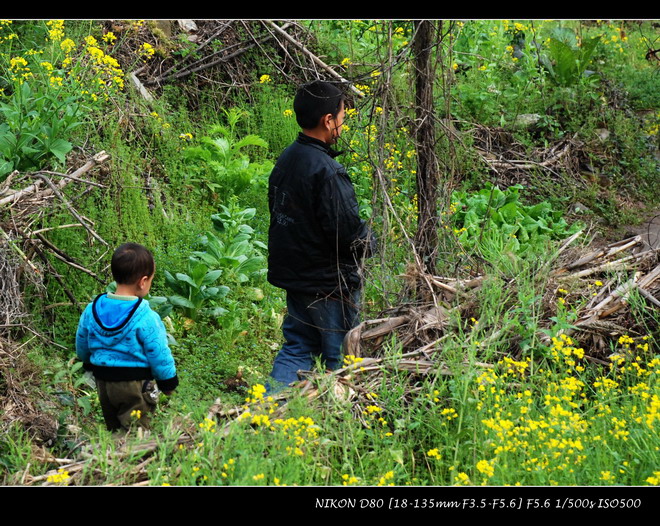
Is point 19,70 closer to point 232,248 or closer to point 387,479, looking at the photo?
point 232,248

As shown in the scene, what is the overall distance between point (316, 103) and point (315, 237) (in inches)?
31.2

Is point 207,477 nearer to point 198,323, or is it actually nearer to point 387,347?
point 387,347

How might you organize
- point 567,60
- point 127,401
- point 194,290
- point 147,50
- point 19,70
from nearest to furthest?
point 127,401 < point 194,290 < point 19,70 < point 147,50 < point 567,60

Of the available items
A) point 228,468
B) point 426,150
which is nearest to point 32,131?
point 426,150

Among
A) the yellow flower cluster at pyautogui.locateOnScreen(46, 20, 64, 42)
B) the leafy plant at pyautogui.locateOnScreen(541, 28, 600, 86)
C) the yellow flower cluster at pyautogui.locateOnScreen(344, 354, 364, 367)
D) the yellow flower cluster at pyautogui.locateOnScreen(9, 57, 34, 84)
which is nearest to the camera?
the yellow flower cluster at pyautogui.locateOnScreen(344, 354, 364, 367)

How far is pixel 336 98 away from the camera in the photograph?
15.8ft

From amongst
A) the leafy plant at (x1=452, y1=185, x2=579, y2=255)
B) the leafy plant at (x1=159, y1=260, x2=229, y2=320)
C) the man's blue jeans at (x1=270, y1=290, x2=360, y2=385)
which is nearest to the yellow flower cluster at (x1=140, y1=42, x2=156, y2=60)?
the leafy plant at (x1=159, y1=260, x2=229, y2=320)

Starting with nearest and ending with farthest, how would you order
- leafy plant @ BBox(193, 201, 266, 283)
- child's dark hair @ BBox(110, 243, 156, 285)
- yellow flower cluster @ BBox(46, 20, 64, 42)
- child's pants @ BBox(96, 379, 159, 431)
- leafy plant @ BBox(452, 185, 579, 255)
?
child's dark hair @ BBox(110, 243, 156, 285) → child's pants @ BBox(96, 379, 159, 431) → leafy plant @ BBox(193, 201, 266, 283) → yellow flower cluster @ BBox(46, 20, 64, 42) → leafy plant @ BBox(452, 185, 579, 255)

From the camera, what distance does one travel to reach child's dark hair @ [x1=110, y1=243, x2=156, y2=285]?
4.09m

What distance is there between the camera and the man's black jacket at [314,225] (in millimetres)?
4758

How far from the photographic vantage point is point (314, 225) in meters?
4.89

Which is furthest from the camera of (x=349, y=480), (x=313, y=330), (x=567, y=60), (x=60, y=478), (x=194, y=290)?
(x=567, y=60)

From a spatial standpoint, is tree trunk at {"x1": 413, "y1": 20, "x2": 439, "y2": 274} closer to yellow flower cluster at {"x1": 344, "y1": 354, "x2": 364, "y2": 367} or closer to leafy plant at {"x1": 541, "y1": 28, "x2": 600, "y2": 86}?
yellow flower cluster at {"x1": 344, "y1": 354, "x2": 364, "y2": 367}

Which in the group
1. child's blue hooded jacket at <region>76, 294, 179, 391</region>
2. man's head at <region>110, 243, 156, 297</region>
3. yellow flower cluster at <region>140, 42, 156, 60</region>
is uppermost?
yellow flower cluster at <region>140, 42, 156, 60</region>
